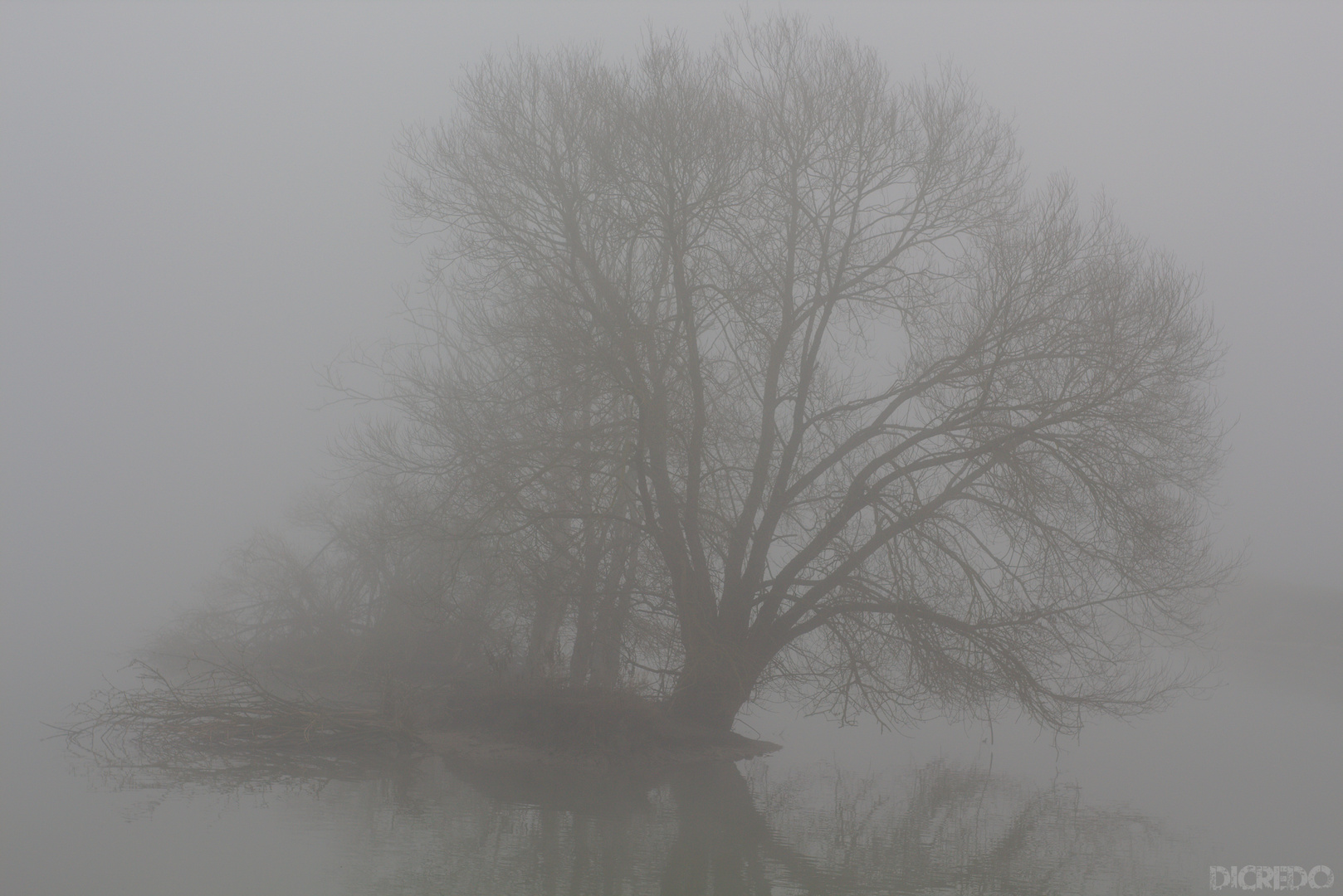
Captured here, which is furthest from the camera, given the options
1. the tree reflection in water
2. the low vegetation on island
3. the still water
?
the low vegetation on island

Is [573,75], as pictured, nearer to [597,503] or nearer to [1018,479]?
[597,503]

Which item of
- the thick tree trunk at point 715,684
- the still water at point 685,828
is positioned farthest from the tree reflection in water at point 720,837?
the thick tree trunk at point 715,684

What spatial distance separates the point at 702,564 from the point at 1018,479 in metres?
4.45

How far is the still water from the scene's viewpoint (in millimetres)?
8109

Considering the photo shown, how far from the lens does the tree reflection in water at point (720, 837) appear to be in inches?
338

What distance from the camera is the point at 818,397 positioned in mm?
15570

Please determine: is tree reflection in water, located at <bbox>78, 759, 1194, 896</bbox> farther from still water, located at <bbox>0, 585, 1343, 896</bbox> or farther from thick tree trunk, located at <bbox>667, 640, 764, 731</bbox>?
thick tree trunk, located at <bbox>667, 640, 764, 731</bbox>

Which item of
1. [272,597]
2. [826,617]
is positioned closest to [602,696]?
[826,617]

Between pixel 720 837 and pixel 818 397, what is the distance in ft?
23.1

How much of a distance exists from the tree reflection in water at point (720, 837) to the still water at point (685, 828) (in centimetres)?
3

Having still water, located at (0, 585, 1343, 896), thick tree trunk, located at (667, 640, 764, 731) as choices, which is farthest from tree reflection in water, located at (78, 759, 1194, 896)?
thick tree trunk, located at (667, 640, 764, 731)

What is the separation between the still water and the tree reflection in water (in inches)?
1.4

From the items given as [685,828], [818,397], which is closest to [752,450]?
[818,397]

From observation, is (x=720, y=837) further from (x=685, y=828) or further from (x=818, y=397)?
(x=818, y=397)
